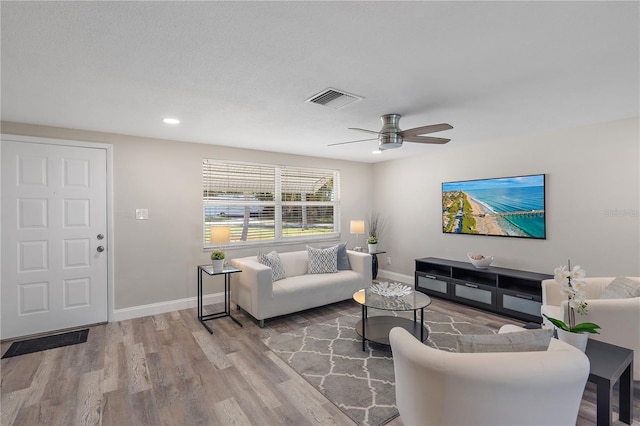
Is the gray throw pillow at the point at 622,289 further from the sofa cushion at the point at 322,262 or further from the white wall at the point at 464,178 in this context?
the sofa cushion at the point at 322,262

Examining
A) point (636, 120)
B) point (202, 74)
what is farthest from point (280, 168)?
point (636, 120)

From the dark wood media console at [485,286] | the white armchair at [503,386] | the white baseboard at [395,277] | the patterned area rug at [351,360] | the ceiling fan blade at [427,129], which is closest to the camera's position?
the white armchair at [503,386]

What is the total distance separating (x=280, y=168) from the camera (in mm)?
5164

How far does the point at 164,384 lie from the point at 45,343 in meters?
1.72

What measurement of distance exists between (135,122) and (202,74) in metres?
1.61

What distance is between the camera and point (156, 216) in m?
4.00

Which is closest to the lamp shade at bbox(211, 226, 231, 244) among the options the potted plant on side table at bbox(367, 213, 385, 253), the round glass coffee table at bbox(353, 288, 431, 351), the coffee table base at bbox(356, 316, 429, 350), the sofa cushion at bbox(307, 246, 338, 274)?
the sofa cushion at bbox(307, 246, 338, 274)

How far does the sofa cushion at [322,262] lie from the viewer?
4371 millimetres

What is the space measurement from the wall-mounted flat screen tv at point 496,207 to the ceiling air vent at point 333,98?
2767mm

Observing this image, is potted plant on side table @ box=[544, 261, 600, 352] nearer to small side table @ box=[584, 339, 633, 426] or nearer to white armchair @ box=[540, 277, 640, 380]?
small side table @ box=[584, 339, 633, 426]

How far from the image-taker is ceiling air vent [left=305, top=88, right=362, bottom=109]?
2.51 meters

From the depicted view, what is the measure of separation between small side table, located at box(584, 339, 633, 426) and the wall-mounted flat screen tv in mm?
2274

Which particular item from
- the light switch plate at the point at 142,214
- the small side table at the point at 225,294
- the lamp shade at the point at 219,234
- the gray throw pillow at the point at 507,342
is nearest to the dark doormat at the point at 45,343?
the small side table at the point at 225,294

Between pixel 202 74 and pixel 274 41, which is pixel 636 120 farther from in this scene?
pixel 202 74
